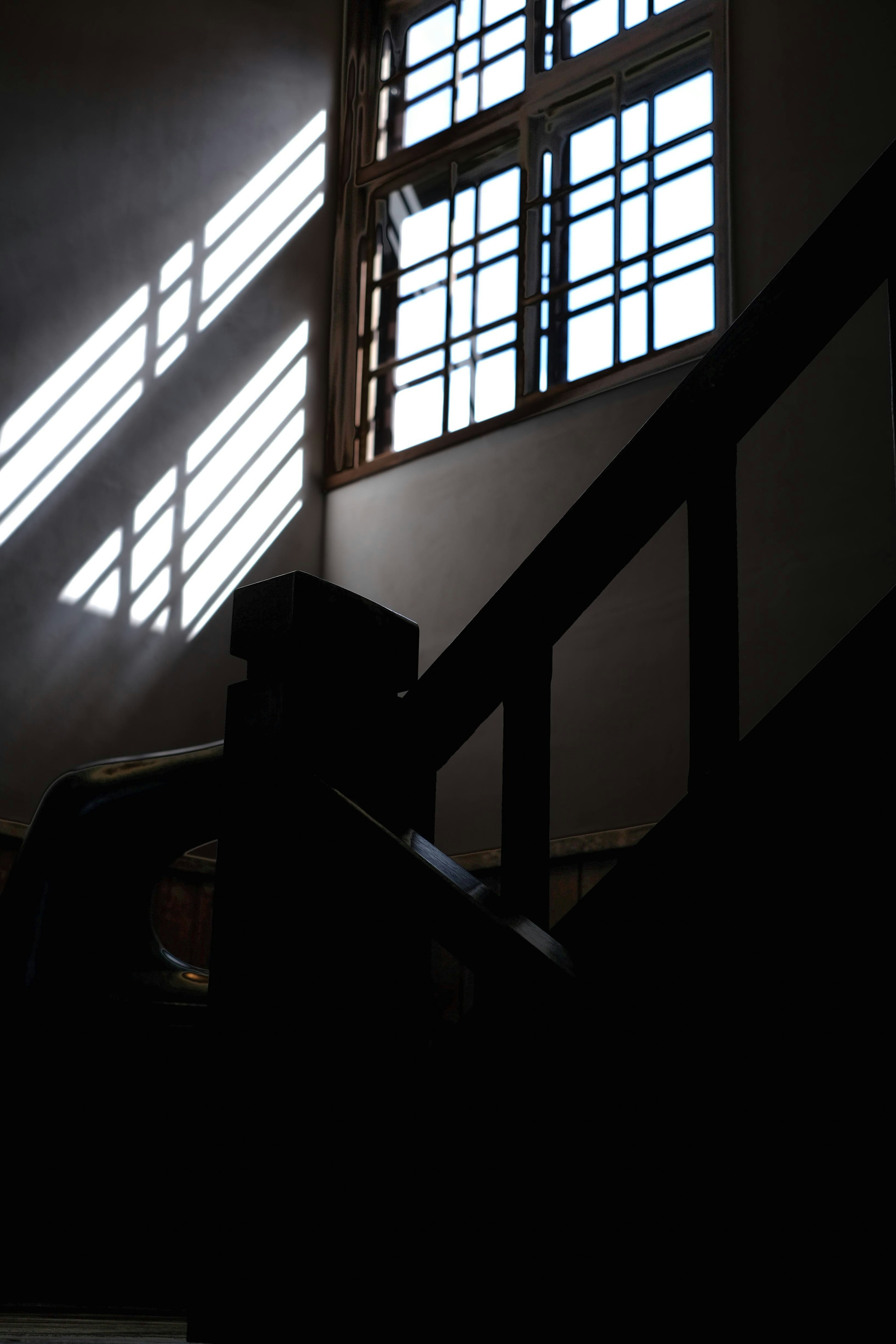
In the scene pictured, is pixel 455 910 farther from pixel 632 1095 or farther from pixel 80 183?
pixel 80 183

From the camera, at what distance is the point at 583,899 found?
141 centimetres

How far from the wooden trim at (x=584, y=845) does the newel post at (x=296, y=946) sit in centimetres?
295

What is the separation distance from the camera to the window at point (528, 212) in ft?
17.5

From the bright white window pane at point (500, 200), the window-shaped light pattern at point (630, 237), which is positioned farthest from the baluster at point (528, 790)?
the bright white window pane at point (500, 200)

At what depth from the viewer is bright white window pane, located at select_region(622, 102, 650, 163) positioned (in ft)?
18.3

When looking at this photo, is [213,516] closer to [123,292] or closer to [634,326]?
[123,292]

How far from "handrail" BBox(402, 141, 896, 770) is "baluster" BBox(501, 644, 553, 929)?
2 centimetres

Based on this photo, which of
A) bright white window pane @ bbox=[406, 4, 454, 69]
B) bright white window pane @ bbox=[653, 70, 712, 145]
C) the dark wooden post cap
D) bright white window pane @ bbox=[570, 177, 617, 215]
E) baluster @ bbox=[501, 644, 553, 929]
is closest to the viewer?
baluster @ bbox=[501, 644, 553, 929]

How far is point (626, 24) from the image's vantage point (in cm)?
574

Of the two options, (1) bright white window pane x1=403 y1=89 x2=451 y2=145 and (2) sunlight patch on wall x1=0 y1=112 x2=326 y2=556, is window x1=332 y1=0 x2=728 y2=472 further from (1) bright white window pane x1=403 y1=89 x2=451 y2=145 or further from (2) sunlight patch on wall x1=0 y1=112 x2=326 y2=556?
(2) sunlight patch on wall x1=0 y1=112 x2=326 y2=556

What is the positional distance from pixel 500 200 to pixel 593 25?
843mm

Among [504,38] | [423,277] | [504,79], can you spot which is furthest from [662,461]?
[504,38]

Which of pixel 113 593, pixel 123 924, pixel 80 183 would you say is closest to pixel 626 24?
pixel 80 183

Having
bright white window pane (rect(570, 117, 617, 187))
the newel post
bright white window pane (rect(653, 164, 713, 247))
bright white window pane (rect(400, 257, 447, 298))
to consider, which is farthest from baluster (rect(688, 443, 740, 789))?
bright white window pane (rect(400, 257, 447, 298))
